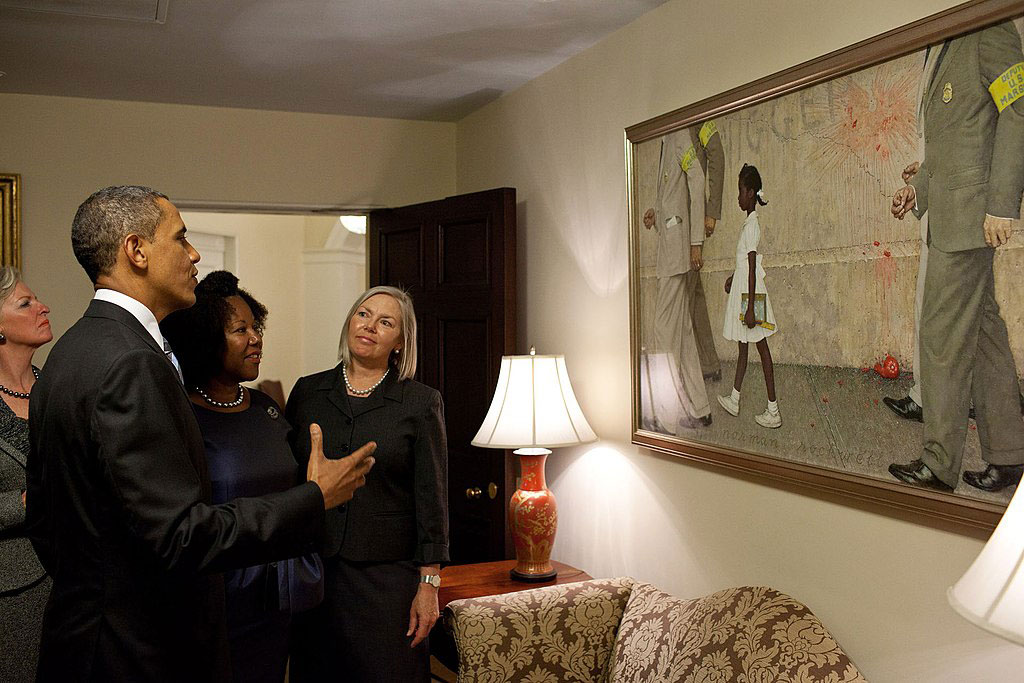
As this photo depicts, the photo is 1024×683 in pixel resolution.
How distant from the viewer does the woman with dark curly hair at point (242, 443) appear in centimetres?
236

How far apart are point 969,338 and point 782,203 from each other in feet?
2.17

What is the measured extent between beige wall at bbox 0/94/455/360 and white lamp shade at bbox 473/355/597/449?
5.72 feet

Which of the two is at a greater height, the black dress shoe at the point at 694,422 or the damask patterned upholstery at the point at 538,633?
the black dress shoe at the point at 694,422

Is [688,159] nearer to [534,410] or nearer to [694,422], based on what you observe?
[694,422]

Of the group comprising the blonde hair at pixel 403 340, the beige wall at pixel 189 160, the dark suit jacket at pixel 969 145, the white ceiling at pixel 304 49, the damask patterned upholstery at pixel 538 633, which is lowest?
the damask patterned upholstery at pixel 538 633

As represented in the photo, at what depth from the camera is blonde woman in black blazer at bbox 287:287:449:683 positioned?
2654mm

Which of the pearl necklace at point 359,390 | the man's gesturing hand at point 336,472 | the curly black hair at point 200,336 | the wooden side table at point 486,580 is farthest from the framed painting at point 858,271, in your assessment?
the curly black hair at point 200,336

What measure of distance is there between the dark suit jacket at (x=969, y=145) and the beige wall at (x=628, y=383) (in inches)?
7.0

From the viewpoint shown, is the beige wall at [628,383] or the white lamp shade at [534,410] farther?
the white lamp shade at [534,410]

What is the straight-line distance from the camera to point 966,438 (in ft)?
6.11

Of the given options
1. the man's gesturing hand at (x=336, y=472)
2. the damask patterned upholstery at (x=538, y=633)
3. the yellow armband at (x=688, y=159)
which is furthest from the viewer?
the yellow armband at (x=688, y=159)

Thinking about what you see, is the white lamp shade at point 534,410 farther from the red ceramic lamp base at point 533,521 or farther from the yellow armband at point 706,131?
the yellow armband at point 706,131

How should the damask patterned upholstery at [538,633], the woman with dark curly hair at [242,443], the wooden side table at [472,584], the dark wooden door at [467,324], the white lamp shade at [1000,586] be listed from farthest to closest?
the dark wooden door at [467,324], the wooden side table at [472,584], the damask patterned upholstery at [538,633], the woman with dark curly hair at [242,443], the white lamp shade at [1000,586]

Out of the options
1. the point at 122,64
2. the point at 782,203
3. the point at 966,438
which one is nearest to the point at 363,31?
the point at 122,64
